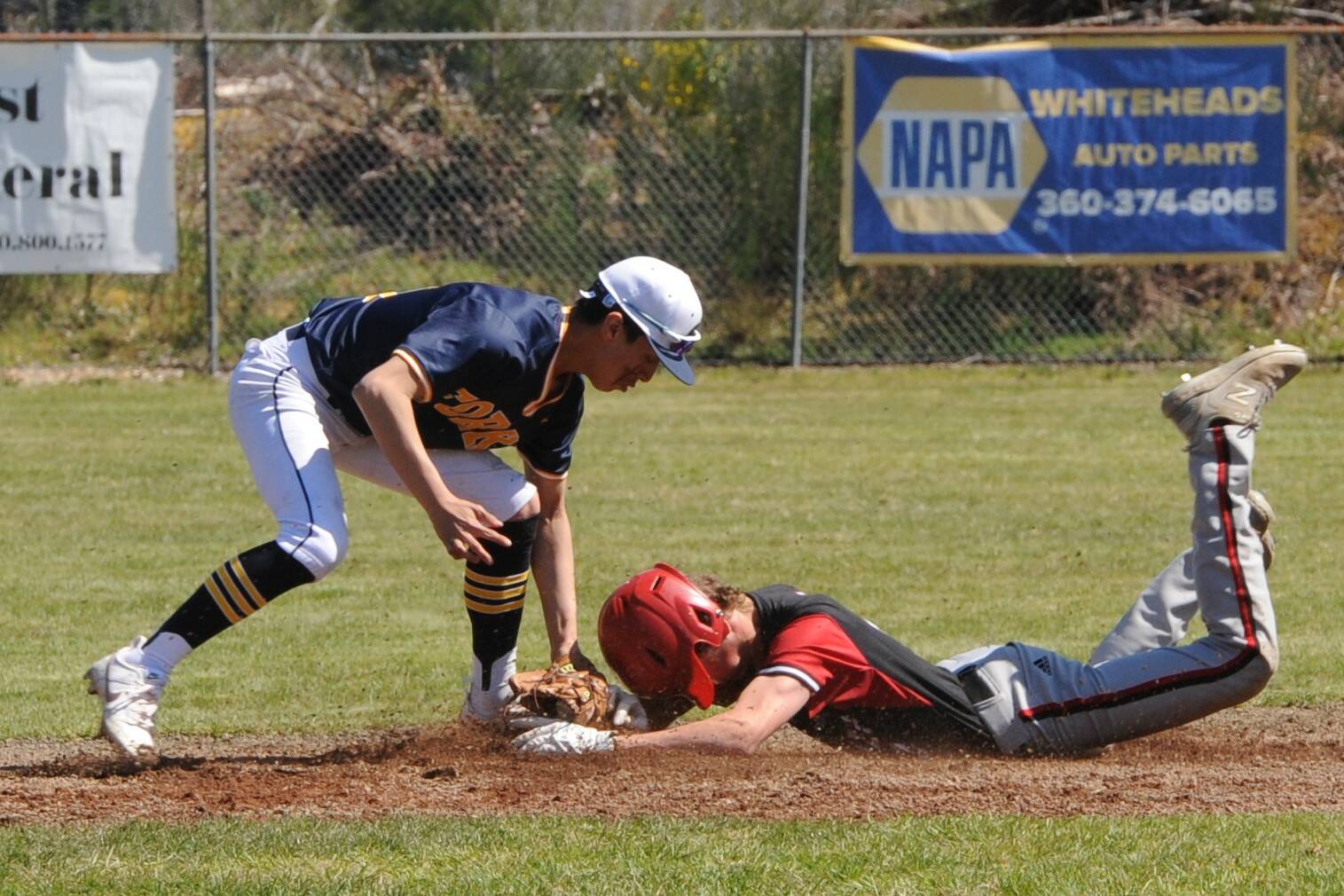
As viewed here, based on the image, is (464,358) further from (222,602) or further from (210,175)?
(210,175)

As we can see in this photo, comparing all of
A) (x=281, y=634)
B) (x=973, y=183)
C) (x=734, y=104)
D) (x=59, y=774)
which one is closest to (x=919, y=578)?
(x=281, y=634)

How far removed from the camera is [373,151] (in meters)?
15.6

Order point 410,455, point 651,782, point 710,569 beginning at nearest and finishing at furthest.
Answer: point 410,455 → point 651,782 → point 710,569

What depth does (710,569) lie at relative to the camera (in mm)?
8719

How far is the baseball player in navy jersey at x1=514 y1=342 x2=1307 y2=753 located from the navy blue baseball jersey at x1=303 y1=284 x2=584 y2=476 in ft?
1.97

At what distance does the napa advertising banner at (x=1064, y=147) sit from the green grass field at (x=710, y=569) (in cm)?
120

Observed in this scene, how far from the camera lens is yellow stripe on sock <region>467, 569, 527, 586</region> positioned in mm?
5820

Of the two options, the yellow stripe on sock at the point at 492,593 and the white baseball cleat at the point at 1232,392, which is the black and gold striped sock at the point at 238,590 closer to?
the yellow stripe on sock at the point at 492,593

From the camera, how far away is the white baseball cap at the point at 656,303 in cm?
529

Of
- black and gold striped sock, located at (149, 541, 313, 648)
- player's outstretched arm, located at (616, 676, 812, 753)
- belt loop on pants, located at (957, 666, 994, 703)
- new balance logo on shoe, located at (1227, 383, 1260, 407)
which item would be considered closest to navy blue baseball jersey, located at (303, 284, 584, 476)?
black and gold striped sock, located at (149, 541, 313, 648)

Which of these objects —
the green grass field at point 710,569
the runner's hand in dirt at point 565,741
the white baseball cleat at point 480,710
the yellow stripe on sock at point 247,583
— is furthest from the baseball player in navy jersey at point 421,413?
the green grass field at point 710,569

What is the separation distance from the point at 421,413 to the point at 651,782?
1.28m

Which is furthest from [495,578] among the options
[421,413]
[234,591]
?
[234,591]

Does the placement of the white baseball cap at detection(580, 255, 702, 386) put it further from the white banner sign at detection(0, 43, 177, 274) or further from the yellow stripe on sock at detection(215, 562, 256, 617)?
the white banner sign at detection(0, 43, 177, 274)
